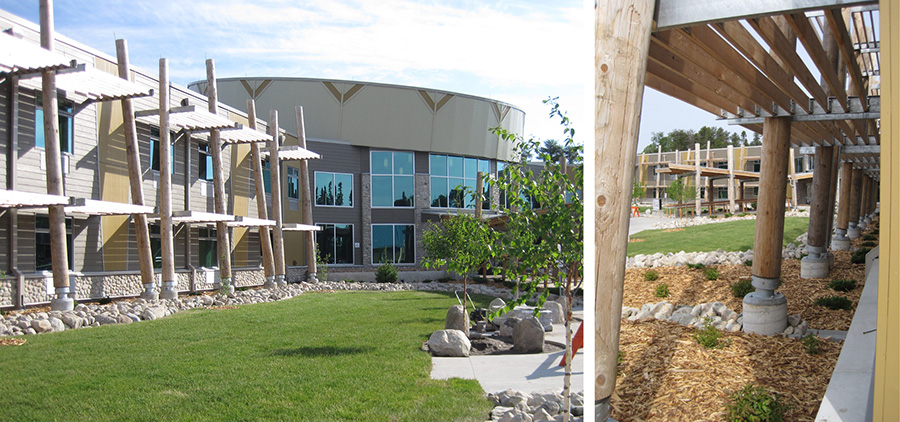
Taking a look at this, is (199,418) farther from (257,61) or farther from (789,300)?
(257,61)

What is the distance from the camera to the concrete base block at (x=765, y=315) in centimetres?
600

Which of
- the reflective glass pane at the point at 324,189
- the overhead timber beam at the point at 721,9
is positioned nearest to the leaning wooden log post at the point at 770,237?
the overhead timber beam at the point at 721,9

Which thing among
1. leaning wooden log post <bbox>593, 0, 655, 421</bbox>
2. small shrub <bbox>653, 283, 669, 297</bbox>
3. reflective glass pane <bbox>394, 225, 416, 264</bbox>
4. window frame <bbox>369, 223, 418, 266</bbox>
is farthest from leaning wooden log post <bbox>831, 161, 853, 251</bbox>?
reflective glass pane <bbox>394, 225, 416, 264</bbox>

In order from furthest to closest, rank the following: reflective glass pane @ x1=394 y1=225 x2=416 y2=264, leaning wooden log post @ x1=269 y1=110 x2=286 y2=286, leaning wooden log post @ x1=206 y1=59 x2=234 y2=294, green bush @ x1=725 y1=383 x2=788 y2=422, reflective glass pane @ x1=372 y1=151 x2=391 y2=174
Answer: reflective glass pane @ x1=372 y1=151 x2=391 y2=174 < reflective glass pane @ x1=394 y1=225 x2=416 y2=264 < leaning wooden log post @ x1=269 y1=110 x2=286 y2=286 < leaning wooden log post @ x1=206 y1=59 x2=234 y2=294 < green bush @ x1=725 y1=383 x2=788 y2=422

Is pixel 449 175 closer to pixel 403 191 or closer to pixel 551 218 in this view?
pixel 403 191

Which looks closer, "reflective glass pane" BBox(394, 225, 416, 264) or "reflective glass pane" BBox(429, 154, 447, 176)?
"reflective glass pane" BBox(394, 225, 416, 264)

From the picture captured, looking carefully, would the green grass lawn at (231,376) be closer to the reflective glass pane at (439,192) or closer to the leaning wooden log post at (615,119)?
the leaning wooden log post at (615,119)

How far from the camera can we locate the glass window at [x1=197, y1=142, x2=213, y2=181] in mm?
18875

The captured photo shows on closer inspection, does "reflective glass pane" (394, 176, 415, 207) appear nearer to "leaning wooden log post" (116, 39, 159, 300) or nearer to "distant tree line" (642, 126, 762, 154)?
"leaning wooden log post" (116, 39, 159, 300)

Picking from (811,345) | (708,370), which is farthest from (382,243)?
(708,370)

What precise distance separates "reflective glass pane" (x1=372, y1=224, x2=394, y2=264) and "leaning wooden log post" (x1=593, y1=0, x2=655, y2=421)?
24667 millimetres

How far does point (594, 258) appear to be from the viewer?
130 inches

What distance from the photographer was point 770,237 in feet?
20.6

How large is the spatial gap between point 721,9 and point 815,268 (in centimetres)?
712
